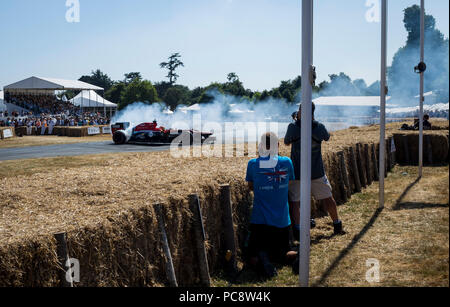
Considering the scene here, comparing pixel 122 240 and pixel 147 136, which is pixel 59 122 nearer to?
pixel 147 136

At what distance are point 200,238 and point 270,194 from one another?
108cm

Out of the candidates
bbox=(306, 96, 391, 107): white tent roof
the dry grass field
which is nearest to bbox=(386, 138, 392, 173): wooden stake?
the dry grass field

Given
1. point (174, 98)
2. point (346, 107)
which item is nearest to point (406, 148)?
point (346, 107)

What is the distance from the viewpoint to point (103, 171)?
7172mm

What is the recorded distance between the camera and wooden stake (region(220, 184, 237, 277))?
214 inches

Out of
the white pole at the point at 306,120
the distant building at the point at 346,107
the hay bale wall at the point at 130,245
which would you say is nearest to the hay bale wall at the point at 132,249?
the hay bale wall at the point at 130,245

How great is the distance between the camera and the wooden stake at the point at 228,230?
543 cm

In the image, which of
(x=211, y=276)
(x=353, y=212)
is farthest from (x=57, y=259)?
(x=353, y=212)

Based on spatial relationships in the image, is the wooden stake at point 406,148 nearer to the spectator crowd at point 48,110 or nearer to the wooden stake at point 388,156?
the wooden stake at point 388,156

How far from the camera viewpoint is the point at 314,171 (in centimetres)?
670

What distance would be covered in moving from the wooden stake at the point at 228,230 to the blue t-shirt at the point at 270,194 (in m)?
0.32

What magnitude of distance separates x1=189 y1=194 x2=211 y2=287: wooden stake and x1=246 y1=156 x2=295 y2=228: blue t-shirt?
84 centimetres

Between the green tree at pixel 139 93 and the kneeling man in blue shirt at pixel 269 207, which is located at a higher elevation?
the green tree at pixel 139 93

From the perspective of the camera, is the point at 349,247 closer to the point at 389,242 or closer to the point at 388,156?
the point at 389,242
